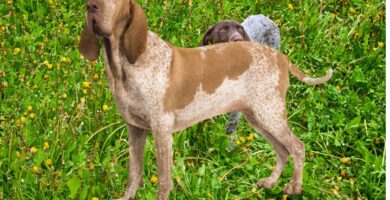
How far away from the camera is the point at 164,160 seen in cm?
372

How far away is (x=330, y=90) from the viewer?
5.67 m

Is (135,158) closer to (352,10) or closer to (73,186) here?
(73,186)

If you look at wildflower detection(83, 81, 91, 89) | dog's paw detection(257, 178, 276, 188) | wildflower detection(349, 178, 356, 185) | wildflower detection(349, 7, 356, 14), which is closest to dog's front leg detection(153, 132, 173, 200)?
dog's paw detection(257, 178, 276, 188)

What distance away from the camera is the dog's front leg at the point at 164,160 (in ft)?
12.0

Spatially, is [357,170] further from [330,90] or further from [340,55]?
[340,55]

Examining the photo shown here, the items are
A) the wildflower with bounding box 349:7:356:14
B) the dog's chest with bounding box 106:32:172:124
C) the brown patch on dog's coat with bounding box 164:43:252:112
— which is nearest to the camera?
the dog's chest with bounding box 106:32:172:124

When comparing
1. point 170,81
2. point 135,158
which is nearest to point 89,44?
point 170,81

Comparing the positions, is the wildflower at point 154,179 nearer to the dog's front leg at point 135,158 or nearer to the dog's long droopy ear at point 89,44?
the dog's front leg at point 135,158

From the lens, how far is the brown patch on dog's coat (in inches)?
138

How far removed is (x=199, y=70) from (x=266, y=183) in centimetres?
123

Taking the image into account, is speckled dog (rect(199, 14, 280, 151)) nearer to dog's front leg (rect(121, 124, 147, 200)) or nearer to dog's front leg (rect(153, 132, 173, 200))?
dog's front leg (rect(121, 124, 147, 200))

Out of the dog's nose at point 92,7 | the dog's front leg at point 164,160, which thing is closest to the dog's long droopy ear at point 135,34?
the dog's nose at point 92,7

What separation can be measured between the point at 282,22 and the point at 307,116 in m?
1.68

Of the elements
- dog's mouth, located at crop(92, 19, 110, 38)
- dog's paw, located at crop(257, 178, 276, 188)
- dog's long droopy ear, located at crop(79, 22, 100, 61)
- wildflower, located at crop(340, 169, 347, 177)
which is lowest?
wildflower, located at crop(340, 169, 347, 177)
